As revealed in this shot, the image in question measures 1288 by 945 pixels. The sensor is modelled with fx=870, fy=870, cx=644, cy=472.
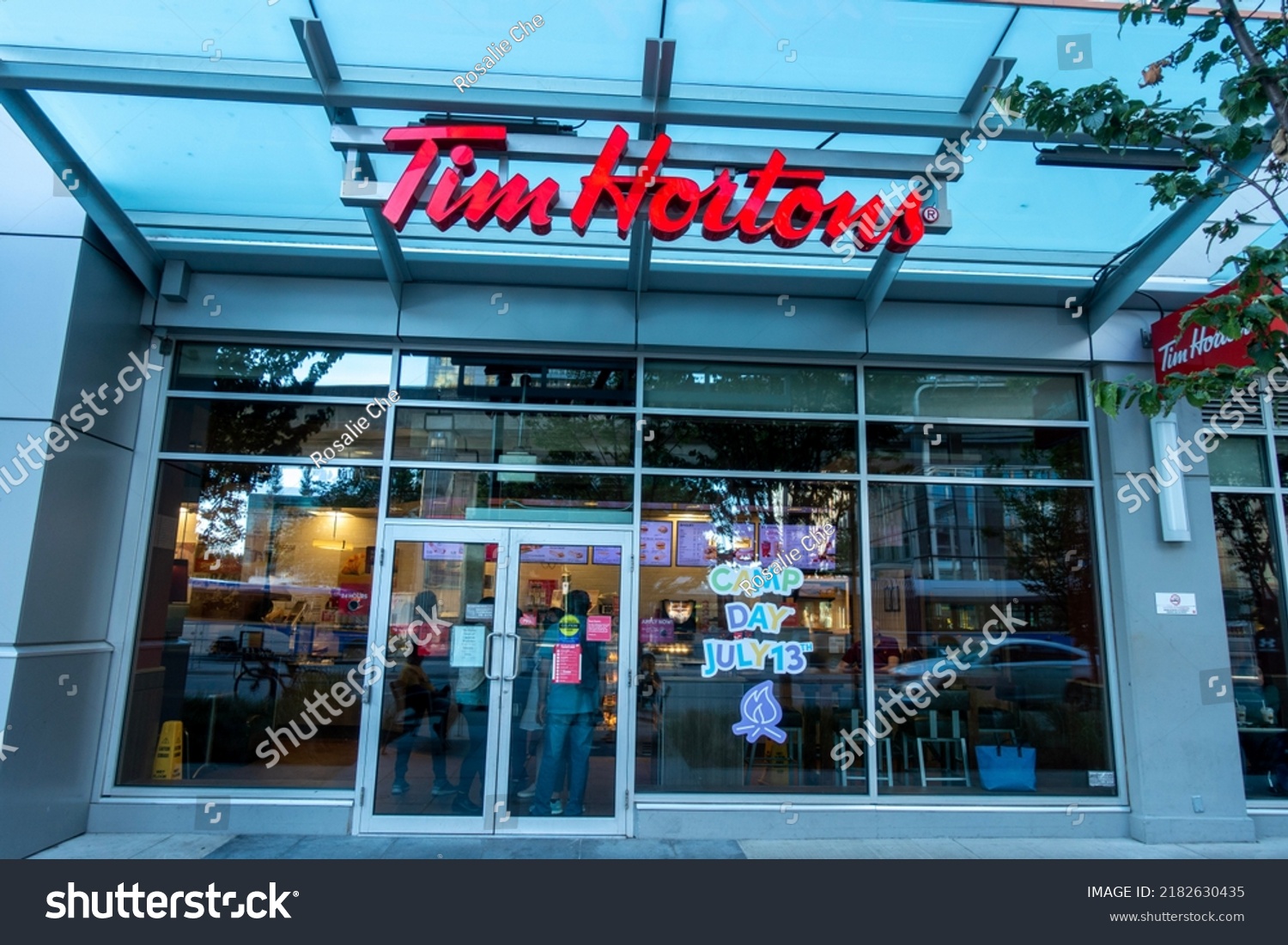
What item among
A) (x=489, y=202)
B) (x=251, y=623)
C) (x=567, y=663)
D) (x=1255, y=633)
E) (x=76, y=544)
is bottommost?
(x=567, y=663)

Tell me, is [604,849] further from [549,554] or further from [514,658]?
[549,554]

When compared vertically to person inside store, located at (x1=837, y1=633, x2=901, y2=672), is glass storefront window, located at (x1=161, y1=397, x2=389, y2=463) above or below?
above

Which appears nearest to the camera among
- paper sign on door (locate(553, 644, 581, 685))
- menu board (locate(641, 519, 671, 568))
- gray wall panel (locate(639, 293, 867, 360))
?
paper sign on door (locate(553, 644, 581, 685))

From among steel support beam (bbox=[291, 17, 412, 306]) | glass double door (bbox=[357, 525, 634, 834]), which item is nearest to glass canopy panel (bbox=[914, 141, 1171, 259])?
glass double door (bbox=[357, 525, 634, 834])

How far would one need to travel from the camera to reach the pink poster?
6.70 metres

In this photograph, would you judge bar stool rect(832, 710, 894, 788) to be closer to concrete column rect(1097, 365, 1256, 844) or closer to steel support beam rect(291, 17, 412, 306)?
concrete column rect(1097, 365, 1256, 844)

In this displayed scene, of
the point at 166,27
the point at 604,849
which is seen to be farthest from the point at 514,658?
the point at 166,27

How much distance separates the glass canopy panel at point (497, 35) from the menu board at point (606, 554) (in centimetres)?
329

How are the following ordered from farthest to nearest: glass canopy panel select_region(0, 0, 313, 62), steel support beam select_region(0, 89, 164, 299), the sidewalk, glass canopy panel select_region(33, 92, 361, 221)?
the sidewalk → glass canopy panel select_region(33, 92, 361, 221) → steel support beam select_region(0, 89, 164, 299) → glass canopy panel select_region(0, 0, 313, 62)

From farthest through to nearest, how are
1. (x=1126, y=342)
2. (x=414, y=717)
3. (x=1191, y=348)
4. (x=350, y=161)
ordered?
(x=1126, y=342) < (x=414, y=717) < (x=1191, y=348) < (x=350, y=161)

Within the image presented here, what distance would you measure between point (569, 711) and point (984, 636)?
3.34 meters

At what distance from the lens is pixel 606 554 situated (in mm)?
6793

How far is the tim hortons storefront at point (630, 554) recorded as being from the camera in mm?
6453

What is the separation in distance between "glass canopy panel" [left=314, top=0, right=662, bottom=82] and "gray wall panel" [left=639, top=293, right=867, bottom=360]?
6.21 feet
